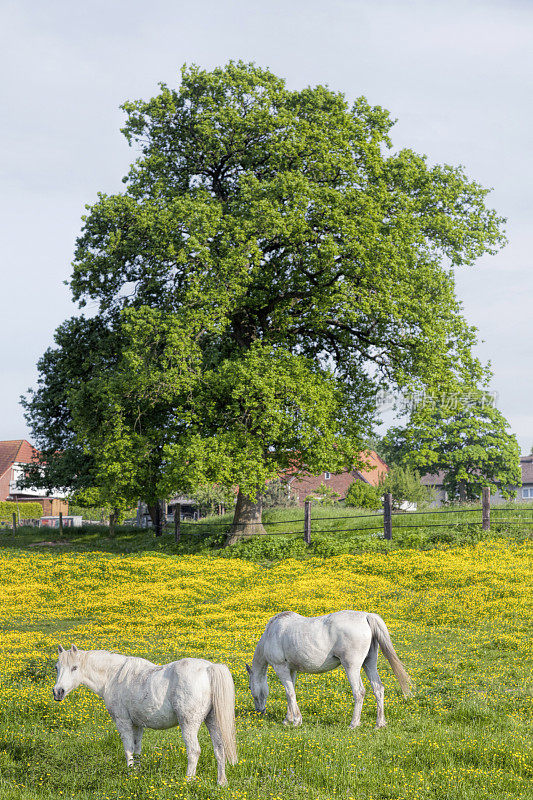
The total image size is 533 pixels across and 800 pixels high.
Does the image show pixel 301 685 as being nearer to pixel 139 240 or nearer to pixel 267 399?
pixel 267 399

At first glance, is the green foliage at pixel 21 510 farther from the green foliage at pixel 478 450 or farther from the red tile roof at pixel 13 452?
the green foliage at pixel 478 450

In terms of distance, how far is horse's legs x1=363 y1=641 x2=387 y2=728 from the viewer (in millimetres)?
11047

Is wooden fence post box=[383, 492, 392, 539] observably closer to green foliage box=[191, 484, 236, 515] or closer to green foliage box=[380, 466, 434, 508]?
green foliage box=[191, 484, 236, 515]

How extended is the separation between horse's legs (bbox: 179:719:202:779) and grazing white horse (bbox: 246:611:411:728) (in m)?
2.79

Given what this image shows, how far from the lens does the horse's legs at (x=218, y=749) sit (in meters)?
8.61

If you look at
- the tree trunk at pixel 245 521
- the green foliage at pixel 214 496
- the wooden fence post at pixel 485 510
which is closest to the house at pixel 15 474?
the green foliage at pixel 214 496

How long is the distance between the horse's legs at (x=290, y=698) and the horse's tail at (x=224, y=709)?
2597 millimetres

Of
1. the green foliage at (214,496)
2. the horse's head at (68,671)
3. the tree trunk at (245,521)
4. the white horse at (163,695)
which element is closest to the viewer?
the white horse at (163,695)

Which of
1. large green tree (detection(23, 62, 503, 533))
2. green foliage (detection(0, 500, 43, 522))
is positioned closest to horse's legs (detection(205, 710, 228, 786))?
large green tree (detection(23, 62, 503, 533))

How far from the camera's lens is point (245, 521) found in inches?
1382

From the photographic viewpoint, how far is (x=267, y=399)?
102 ft

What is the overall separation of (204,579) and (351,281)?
1476cm

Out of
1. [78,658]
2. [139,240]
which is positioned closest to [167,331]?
[139,240]

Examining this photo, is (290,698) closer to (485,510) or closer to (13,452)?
(485,510)
